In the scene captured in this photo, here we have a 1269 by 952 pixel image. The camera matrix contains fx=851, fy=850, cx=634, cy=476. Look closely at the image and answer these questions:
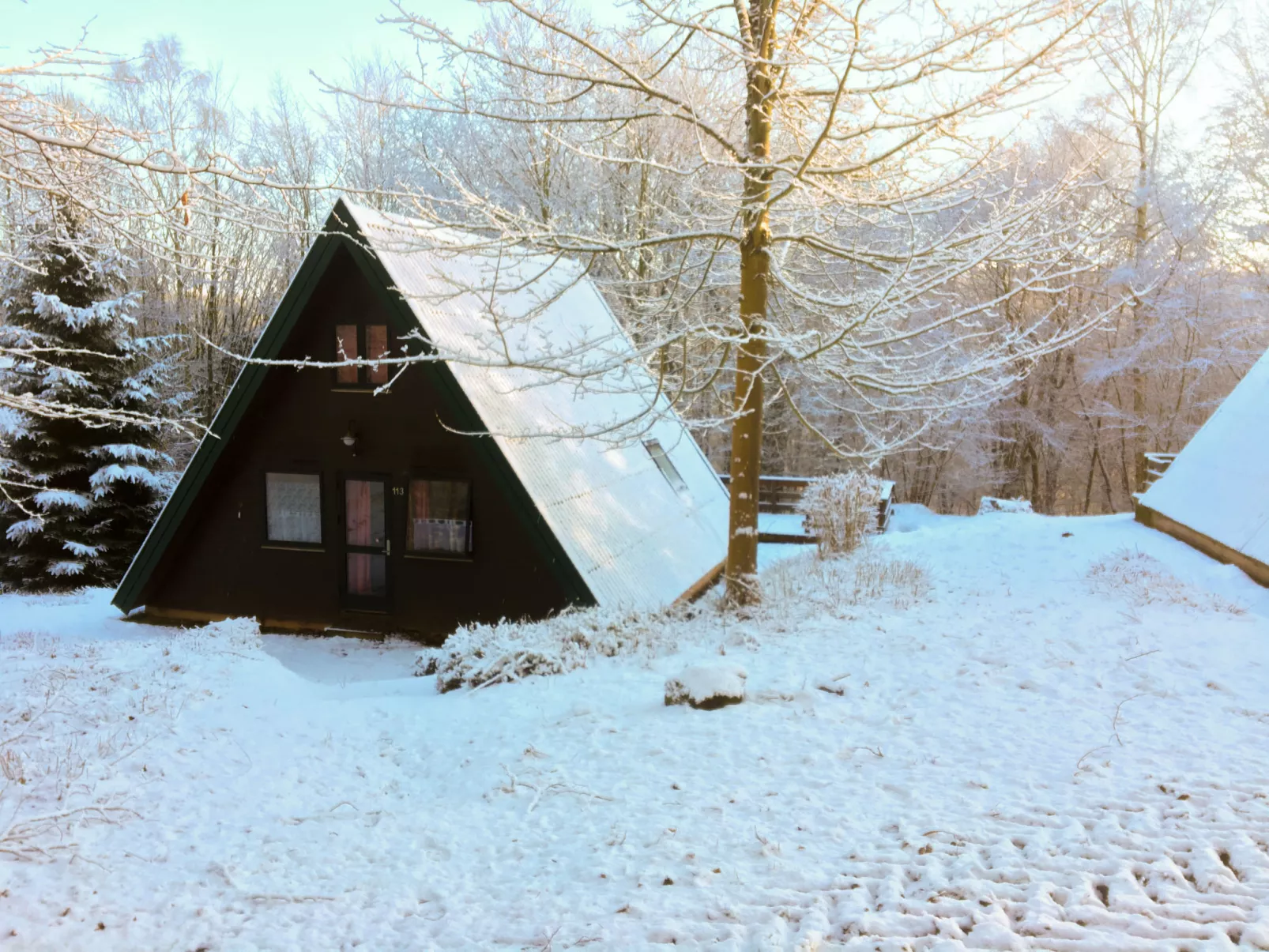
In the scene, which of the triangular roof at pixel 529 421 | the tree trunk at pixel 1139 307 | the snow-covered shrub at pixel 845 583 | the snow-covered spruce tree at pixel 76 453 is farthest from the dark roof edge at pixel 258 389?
the tree trunk at pixel 1139 307

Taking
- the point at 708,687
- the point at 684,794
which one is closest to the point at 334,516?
the point at 708,687

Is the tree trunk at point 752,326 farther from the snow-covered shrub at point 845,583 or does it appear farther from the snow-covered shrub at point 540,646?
the snow-covered shrub at point 540,646

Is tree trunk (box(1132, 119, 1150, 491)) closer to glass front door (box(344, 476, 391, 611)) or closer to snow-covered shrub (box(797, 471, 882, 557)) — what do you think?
snow-covered shrub (box(797, 471, 882, 557))

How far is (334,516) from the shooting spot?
10859mm

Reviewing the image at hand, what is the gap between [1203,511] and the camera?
11969mm

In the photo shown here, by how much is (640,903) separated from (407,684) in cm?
492

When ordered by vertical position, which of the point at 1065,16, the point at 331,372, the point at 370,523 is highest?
the point at 1065,16

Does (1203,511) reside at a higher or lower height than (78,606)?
higher

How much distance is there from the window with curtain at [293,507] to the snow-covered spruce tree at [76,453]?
5670mm

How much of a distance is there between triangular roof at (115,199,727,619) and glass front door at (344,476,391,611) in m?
1.71

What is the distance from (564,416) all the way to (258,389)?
3825mm

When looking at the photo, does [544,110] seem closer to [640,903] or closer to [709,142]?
[709,142]

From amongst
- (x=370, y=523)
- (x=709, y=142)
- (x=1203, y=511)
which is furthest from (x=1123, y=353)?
(x=370, y=523)

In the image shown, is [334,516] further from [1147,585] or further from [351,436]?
[1147,585]
